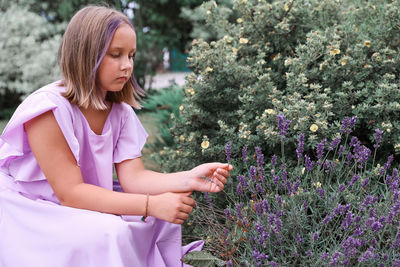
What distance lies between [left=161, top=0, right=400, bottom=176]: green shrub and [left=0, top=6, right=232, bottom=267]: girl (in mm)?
568

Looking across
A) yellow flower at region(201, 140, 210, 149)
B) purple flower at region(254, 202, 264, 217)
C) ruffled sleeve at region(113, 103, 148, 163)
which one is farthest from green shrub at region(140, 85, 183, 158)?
purple flower at region(254, 202, 264, 217)

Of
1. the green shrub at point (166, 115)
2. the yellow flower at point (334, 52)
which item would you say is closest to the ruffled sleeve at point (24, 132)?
the yellow flower at point (334, 52)

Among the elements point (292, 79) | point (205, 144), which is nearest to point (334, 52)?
point (292, 79)

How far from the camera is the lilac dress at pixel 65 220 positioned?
1.65 m

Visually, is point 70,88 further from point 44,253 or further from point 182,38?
point 182,38

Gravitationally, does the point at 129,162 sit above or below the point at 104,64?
below

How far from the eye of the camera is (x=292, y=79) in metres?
2.47

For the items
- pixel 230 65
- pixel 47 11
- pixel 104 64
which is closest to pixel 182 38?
pixel 47 11

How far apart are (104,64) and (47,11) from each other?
6.85 m

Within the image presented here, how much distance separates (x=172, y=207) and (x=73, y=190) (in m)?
0.39

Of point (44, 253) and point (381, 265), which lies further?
point (44, 253)

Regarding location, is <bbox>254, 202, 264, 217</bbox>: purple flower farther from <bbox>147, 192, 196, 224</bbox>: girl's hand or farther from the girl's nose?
the girl's nose

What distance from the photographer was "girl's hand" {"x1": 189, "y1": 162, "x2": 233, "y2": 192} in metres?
1.77

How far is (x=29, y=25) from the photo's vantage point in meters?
7.40
